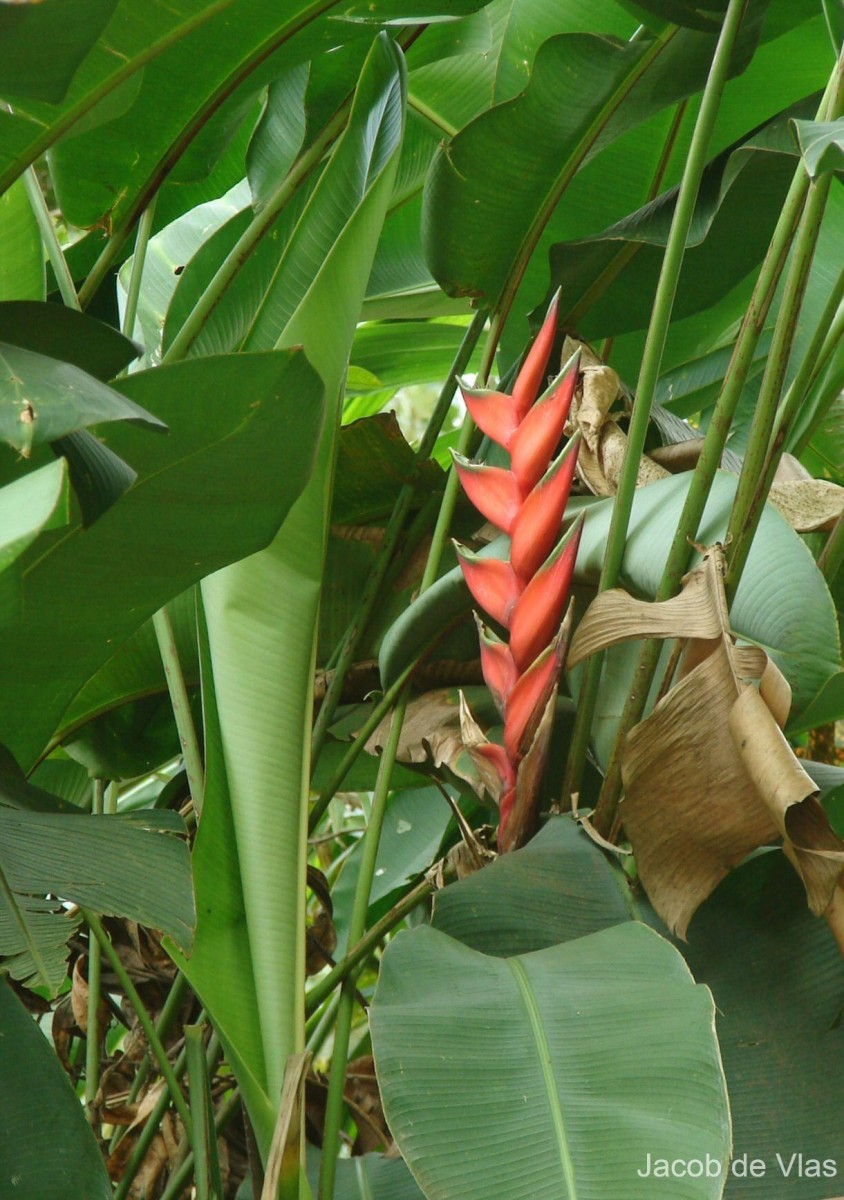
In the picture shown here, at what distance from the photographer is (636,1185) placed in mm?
351

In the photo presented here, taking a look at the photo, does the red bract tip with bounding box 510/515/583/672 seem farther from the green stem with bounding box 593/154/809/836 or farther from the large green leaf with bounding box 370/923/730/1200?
the large green leaf with bounding box 370/923/730/1200

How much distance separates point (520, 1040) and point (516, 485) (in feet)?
0.99

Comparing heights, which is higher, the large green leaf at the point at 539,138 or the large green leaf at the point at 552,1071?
the large green leaf at the point at 539,138

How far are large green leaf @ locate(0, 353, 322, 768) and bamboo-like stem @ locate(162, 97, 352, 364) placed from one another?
0.90 feet

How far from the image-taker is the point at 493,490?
61 centimetres

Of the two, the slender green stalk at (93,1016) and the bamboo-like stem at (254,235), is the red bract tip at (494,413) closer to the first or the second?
the bamboo-like stem at (254,235)

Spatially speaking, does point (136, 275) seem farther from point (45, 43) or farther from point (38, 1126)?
point (38, 1126)

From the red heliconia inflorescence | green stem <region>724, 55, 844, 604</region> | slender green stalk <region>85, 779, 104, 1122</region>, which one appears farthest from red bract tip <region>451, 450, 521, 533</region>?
slender green stalk <region>85, 779, 104, 1122</region>

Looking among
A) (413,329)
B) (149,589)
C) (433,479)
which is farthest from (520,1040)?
(413,329)

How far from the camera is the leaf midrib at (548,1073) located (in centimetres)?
36

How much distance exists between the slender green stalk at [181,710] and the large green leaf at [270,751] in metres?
0.11

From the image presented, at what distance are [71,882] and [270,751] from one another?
0.40 feet

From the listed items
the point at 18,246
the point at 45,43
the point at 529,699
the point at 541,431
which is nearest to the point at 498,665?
the point at 529,699

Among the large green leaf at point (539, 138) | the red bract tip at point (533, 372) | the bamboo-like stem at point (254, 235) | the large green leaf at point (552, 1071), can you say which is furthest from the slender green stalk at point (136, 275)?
the large green leaf at point (552, 1071)
